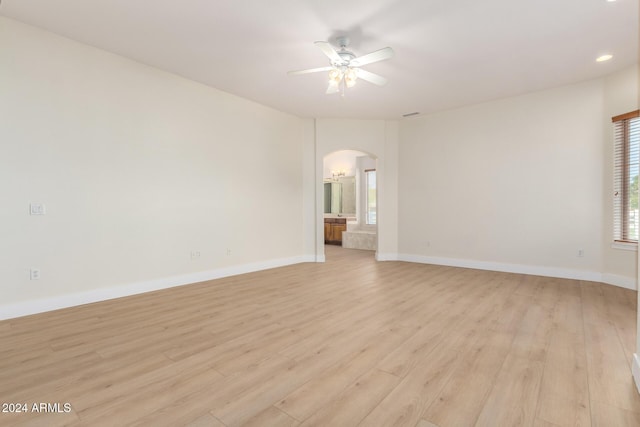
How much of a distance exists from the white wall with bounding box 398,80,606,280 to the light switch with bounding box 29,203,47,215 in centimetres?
592

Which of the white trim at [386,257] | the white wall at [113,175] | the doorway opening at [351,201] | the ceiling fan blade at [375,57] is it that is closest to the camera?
the ceiling fan blade at [375,57]

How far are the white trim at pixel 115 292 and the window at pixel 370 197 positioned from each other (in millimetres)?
4473

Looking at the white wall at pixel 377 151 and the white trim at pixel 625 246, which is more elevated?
the white wall at pixel 377 151

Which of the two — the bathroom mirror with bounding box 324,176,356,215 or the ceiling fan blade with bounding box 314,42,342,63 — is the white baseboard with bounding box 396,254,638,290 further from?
the ceiling fan blade with bounding box 314,42,342,63

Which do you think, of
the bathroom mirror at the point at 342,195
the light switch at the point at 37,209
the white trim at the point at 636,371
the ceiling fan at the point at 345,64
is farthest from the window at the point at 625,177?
the light switch at the point at 37,209

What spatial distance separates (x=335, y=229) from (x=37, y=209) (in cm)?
746

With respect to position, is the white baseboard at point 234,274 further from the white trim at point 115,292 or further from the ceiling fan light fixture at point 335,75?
the ceiling fan light fixture at point 335,75

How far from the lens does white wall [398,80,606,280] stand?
4.74m

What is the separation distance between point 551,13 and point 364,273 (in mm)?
4084

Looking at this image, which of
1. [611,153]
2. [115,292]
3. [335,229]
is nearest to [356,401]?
[115,292]

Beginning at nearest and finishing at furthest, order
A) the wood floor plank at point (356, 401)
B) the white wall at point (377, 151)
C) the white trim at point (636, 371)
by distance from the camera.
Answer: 1. the wood floor plank at point (356, 401)
2. the white trim at point (636, 371)
3. the white wall at point (377, 151)

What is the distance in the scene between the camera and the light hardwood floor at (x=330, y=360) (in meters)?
1.64

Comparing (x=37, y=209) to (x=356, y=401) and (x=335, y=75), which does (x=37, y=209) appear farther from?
(x=356, y=401)

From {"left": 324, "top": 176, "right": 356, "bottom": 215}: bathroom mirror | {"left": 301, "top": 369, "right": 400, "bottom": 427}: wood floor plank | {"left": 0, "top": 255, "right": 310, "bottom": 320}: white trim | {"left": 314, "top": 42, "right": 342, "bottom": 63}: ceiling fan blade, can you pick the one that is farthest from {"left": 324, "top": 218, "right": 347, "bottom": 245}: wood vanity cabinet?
{"left": 301, "top": 369, "right": 400, "bottom": 427}: wood floor plank
